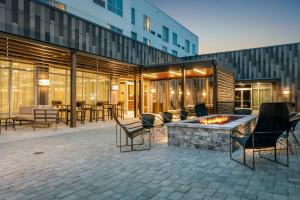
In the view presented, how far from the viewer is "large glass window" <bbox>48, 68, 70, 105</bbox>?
507 inches

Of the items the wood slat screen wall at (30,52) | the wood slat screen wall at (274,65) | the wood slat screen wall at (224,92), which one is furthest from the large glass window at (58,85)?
the wood slat screen wall at (274,65)

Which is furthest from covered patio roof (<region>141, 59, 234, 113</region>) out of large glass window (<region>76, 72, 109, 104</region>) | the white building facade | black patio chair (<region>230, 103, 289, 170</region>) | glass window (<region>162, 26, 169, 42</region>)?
glass window (<region>162, 26, 169, 42</region>)

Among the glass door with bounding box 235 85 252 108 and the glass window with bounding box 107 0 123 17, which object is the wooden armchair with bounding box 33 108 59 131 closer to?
the glass window with bounding box 107 0 123 17

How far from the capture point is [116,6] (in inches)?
751

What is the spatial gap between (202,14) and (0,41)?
24.2m

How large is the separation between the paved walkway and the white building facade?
1235 cm

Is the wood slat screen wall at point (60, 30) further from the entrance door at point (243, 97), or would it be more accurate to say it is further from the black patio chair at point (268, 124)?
the entrance door at point (243, 97)

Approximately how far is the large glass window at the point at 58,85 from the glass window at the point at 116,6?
7805mm

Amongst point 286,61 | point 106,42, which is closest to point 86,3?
point 106,42

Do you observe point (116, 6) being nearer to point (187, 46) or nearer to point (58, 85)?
point (58, 85)

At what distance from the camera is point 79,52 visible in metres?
11.0

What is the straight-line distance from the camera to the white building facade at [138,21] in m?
15.9

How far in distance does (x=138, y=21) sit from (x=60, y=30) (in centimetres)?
1383

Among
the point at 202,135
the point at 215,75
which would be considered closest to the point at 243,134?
the point at 202,135
